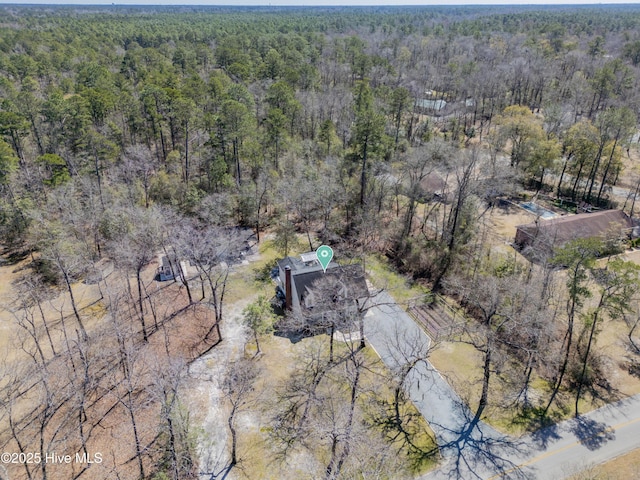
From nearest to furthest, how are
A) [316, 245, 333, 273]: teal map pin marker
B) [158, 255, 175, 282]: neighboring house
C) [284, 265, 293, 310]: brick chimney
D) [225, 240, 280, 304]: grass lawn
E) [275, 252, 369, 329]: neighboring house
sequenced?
[275, 252, 369, 329]: neighboring house < [284, 265, 293, 310]: brick chimney < [316, 245, 333, 273]: teal map pin marker < [225, 240, 280, 304]: grass lawn < [158, 255, 175, 282]: neighboring house

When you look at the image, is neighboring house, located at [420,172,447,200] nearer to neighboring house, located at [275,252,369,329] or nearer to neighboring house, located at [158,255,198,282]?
neighboring house, located at [275,252,369,329]

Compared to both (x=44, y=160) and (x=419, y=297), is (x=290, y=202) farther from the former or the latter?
(x=44, y=160)

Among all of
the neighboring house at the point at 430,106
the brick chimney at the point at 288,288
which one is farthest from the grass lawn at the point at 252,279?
the neighboring house at the point at 430,106

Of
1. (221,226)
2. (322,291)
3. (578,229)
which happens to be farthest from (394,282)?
(578,229)

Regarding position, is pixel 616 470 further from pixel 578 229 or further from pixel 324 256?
pixel 578 229

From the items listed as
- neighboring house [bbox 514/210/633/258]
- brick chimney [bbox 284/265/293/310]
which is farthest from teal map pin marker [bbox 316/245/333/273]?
neighboring house [bbox 514/210/633/258]
